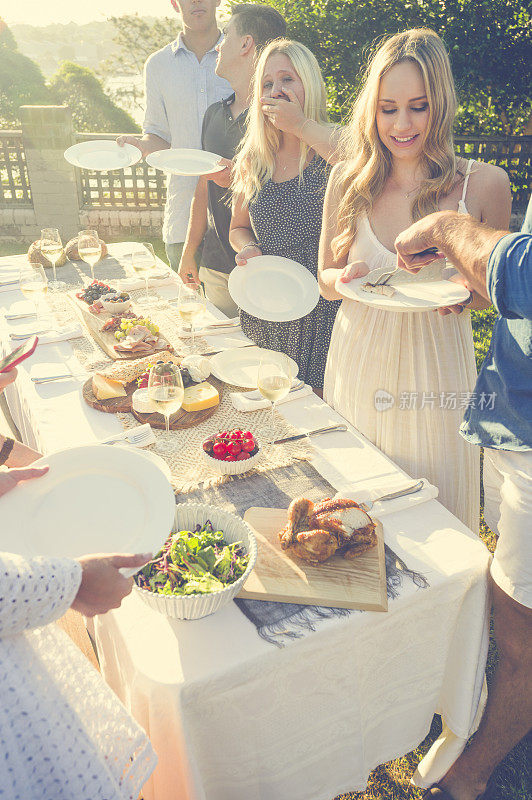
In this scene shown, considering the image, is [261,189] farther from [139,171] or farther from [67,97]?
[67,97]

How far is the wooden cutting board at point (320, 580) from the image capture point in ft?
4.65

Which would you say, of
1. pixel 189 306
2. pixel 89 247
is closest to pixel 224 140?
pixel 89 247

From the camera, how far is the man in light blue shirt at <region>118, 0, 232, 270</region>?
13.2 feet

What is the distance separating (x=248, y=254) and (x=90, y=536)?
1.93 meters

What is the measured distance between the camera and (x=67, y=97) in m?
14.7

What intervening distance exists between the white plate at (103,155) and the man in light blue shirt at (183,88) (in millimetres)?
153

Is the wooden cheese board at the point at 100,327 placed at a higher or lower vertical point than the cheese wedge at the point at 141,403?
lower

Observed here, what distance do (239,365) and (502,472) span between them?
1221mm

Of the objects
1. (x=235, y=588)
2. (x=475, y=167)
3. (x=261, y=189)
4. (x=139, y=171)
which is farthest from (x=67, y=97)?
(x=235, y=588)

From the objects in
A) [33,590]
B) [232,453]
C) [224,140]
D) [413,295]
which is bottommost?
[232,453]

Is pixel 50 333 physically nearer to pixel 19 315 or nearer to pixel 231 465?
pixel 19 315

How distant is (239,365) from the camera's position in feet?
8.32

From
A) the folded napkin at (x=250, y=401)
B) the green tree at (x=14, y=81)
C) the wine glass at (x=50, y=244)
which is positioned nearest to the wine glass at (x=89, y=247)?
the wine glass at (x=50, y=244)

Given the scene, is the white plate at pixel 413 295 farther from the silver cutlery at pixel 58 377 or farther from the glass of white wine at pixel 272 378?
the silver cutlery at pixel 58 377
